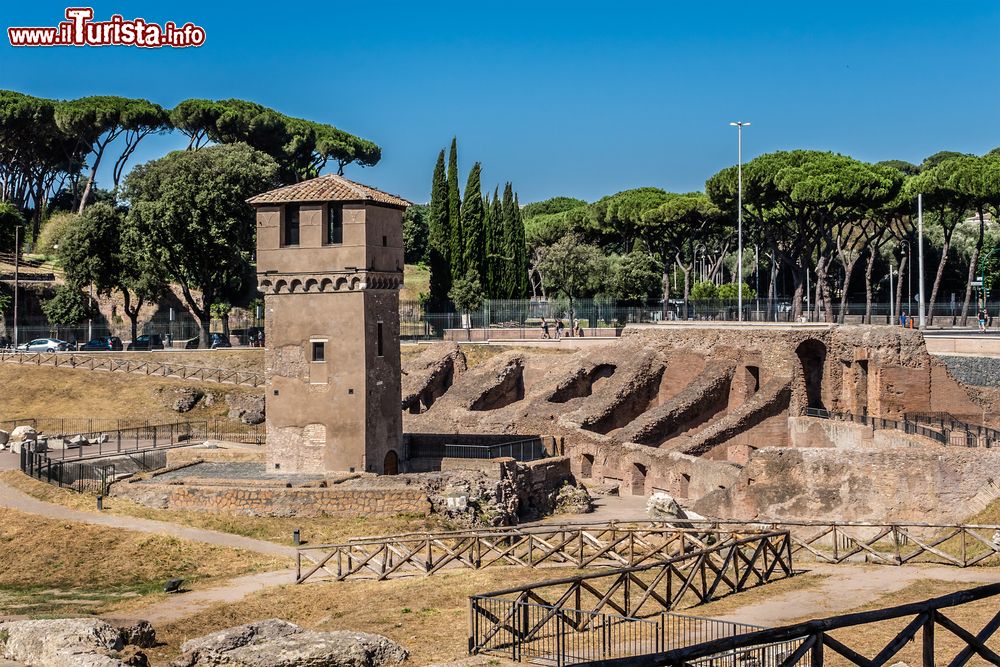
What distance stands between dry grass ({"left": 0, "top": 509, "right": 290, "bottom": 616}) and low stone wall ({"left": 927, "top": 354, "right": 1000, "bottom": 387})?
2811 centimetres

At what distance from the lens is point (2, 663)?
16.0m

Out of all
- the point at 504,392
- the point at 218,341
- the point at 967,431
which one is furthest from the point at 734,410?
the point at 218,341

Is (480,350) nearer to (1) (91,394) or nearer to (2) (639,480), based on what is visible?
(1) (91,394)

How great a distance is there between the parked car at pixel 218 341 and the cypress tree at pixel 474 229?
14.5 meters

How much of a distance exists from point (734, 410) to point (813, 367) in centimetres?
390

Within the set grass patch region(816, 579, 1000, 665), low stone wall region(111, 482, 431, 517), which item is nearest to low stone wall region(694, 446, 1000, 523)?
grass patch region(816, 579, 1000, 665)

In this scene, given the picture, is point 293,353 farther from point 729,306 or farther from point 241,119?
point 241,119

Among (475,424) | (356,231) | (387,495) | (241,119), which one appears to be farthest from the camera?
(241,119)

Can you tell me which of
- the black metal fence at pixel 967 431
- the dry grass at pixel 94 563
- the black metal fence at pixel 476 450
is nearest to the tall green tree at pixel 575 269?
the black metal fence at pixel 476 450

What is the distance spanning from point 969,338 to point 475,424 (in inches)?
808

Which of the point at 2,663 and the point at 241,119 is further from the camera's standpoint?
the point at 241,119

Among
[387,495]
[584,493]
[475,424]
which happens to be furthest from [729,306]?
[387,495]

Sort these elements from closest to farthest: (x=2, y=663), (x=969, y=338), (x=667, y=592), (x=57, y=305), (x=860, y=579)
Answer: (x=2, y=663), (x=667, y=592), (x=860, y=579), (x=969, y=338), (x=57, y=305)

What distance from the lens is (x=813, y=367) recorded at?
40906 mm
